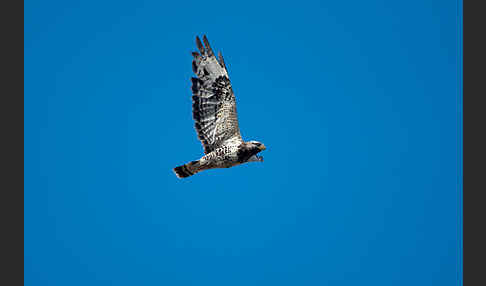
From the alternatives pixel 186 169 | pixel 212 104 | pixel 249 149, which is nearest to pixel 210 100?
pixel 212 104

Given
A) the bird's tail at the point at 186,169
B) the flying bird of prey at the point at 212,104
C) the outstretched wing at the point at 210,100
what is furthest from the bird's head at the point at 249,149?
the bird's tail at the point at 186,169

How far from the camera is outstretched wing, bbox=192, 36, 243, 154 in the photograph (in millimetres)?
5887

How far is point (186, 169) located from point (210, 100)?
3.55 feet

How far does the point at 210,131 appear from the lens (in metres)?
5.94

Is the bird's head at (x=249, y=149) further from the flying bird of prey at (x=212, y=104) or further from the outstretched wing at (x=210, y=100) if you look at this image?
the outstretched wing at (x=210, y=100)

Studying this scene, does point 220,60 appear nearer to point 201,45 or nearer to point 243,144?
point 201,45

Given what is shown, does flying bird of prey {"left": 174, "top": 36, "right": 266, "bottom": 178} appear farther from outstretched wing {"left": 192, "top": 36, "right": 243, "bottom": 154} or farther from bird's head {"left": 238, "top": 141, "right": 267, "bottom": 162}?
bird's head {"left": 238, "top": 141, "right": 267, "bottom": 162}

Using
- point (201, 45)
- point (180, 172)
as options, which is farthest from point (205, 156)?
point (201, 45)

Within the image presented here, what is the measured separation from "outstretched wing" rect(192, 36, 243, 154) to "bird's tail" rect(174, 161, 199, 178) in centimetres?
35

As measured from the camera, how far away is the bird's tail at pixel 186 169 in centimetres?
568

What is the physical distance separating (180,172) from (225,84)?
4.72 feet

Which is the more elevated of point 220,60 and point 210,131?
point 220,60

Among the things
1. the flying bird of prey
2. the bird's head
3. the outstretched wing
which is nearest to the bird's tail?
the flying bird of prey

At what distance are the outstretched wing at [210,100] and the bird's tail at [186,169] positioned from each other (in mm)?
347
